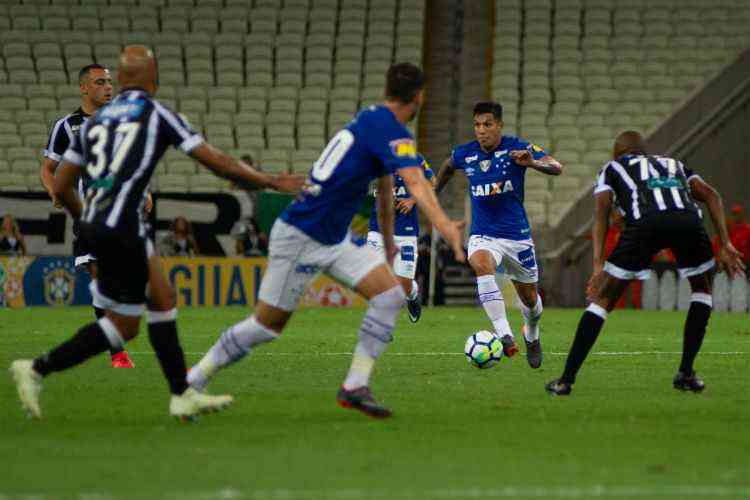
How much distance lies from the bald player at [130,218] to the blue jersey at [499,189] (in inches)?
185

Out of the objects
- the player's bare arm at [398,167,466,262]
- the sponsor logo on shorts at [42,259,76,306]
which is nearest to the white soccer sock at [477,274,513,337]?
the player's bare arm at [398,167,466,262]

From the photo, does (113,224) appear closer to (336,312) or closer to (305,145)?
(336,312)

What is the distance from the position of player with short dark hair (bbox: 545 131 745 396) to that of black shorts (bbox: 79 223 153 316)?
2947 mm

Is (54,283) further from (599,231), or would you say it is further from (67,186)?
Answer: (599,231)

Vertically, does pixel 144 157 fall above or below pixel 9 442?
above

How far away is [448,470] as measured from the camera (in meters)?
5.87

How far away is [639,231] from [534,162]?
91.4 inches

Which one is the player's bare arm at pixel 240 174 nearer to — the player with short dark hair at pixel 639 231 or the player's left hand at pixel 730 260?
the player with short dark hair at pixel 639 231

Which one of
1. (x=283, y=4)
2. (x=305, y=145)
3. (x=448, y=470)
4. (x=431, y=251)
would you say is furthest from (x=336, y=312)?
(x=448, y=470)

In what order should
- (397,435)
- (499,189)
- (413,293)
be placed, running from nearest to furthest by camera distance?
(397,435) → (499,189) → (413,293)

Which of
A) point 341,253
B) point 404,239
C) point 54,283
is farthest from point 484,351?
point 54,283

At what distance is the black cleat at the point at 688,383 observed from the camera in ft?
30.0

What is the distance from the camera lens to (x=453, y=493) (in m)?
5.32

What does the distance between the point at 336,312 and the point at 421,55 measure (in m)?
9.22
